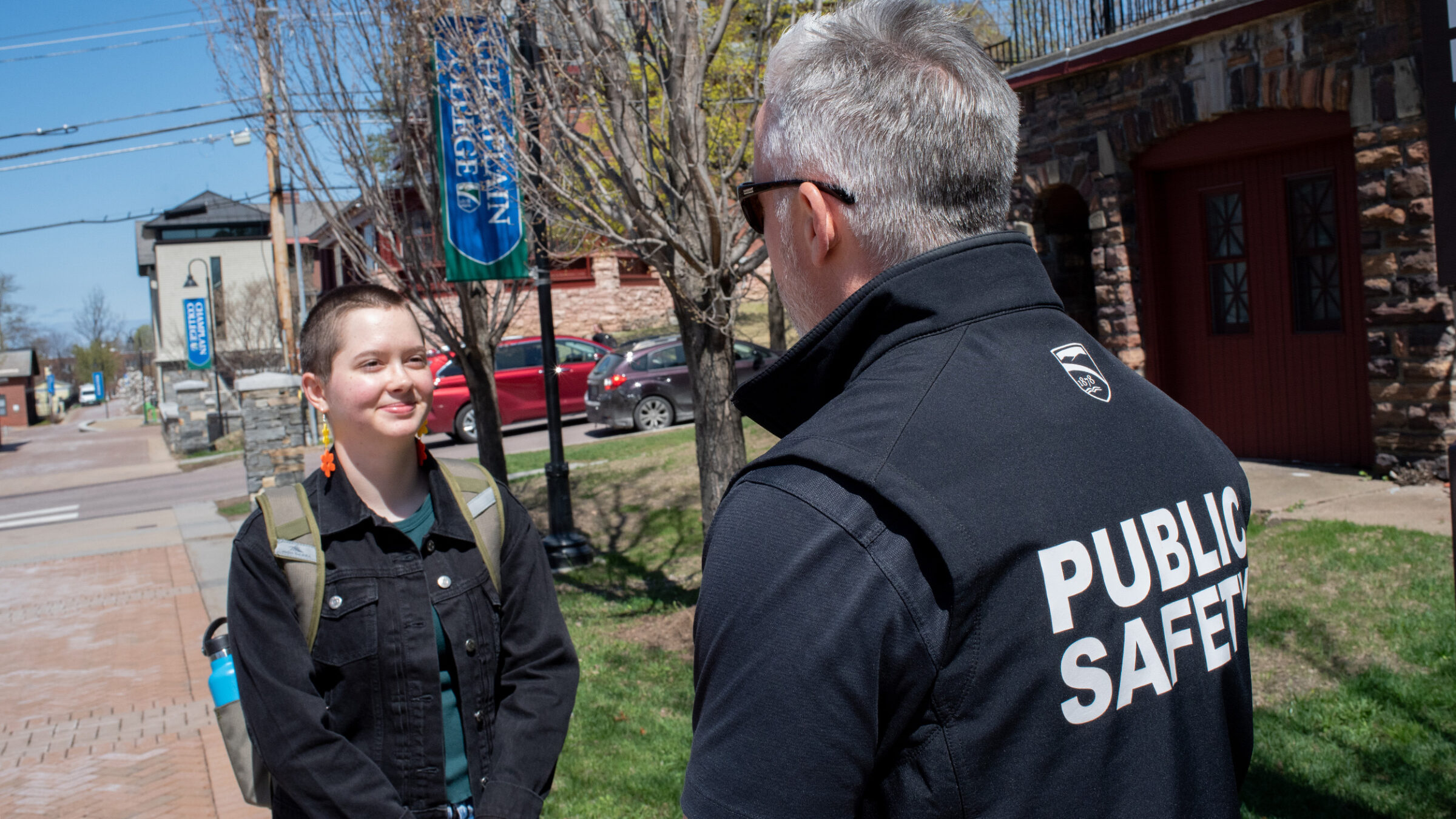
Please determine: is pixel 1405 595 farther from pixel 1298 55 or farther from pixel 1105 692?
pixel 1105 692

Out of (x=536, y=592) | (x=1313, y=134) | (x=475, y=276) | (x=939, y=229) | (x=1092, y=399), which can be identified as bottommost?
(x=536, y=592)

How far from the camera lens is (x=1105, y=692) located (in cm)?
119

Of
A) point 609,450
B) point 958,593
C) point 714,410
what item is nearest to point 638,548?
point 714,410

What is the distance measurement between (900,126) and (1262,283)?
869 cm

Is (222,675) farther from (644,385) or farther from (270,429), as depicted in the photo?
(644,385)

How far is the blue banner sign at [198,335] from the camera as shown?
3203 cm

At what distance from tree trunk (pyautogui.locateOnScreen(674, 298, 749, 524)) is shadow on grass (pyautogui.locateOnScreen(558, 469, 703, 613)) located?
42.1 inches

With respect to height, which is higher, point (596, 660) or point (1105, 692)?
point (1105, 692)

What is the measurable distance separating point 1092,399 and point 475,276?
737 cm

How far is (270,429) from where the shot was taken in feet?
37.3

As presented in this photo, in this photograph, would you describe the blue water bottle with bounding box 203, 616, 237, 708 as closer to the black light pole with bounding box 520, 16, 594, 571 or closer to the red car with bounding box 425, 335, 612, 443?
the black light pole with bounding box 520, 16, 594, 571

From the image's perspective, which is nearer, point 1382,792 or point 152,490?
point 1382,792

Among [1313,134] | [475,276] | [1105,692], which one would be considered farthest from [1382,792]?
[475,276]

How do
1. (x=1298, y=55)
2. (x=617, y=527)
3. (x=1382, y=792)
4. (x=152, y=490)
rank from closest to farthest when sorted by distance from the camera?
(x=1382, y=792) < (x=1298, y=55) < (x=617, y=527) < (x=152, y=490)
